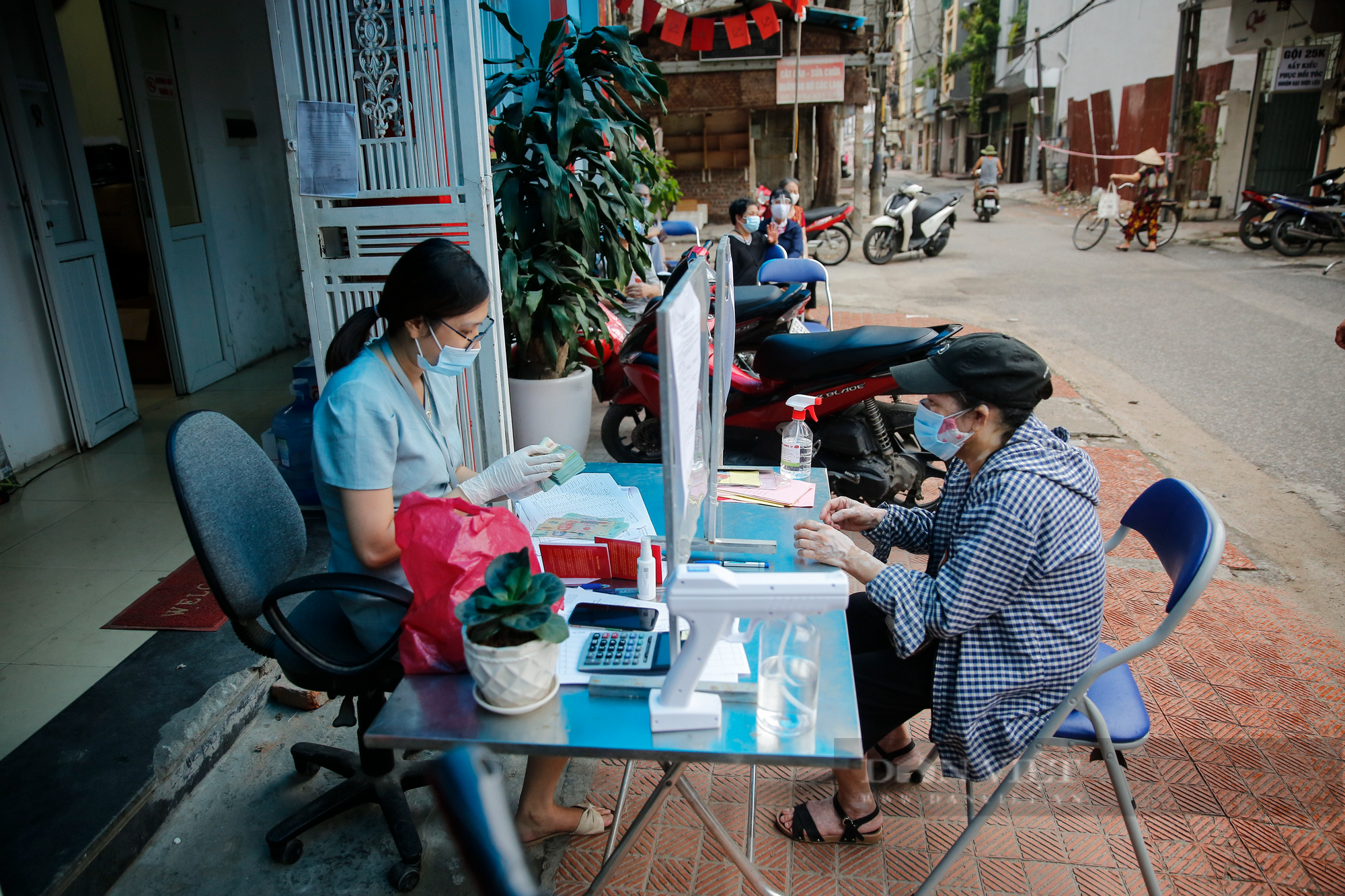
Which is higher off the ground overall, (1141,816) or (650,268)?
(650,268)

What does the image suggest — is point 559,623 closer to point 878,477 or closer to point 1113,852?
point 1113,852

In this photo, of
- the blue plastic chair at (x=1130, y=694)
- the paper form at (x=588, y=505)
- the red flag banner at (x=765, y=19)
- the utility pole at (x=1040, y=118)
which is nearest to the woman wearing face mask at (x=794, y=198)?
the red flag banner at (x=765, y=19)

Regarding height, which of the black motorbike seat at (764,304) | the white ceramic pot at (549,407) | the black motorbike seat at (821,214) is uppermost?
the black motorbike seat at (821,214)

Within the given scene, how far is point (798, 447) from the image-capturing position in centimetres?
266

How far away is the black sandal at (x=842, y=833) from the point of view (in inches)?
83.0

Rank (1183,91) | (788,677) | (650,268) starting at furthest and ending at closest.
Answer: (1183,91) → (650,268) → (788,677)

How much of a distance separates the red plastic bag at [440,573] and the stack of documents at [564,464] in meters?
0.51

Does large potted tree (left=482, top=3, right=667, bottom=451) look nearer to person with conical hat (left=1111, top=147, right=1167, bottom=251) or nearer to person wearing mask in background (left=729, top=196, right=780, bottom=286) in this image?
person wearing mask in background (left=729, top=196, right=780, bottom=286)

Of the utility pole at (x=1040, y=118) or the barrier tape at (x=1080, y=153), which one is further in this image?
the utility pole at (x=1040, y=118)

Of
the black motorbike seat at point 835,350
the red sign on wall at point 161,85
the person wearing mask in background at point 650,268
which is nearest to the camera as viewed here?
the black motorbike seat at point 835,350

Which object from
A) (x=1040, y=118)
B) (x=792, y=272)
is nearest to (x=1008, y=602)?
(x=792, y=272)

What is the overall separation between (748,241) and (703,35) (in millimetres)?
3514

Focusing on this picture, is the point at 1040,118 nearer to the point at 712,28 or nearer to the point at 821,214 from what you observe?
the point at 821,214

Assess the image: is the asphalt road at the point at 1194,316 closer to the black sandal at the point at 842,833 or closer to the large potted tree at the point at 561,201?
the black sandal at the point at 842,833
